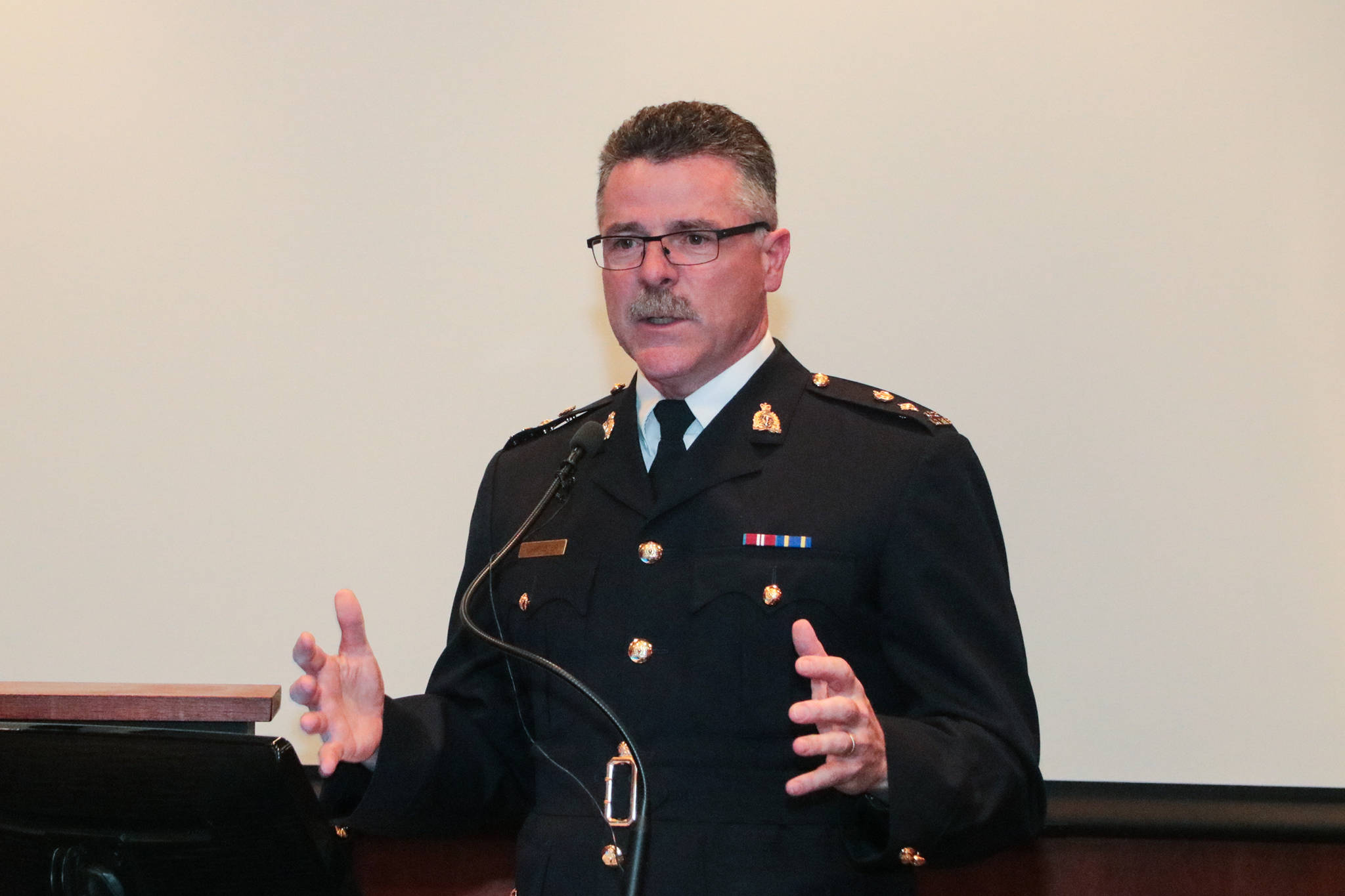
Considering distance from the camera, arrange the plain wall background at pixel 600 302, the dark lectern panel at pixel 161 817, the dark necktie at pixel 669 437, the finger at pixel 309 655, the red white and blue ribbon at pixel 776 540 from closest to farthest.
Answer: the dark lectern panel at pixel 161 817 → the finger at pixel 309 655 → the red white and blue ribbon at pixel 776 540 → the dark necktie at pixel 669 437 → the plain wall background at pixel 600 302

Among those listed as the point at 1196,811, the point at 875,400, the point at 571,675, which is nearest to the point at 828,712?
the point at 571,675

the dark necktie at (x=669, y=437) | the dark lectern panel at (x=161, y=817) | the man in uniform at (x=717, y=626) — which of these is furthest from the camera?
the dark necktie at (x=669, y=437)

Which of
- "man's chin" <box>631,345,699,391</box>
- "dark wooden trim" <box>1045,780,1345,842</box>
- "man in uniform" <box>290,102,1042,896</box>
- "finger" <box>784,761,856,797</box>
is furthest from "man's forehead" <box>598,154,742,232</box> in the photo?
"dark wooden trim" <box>1045,780,1345,842</box>

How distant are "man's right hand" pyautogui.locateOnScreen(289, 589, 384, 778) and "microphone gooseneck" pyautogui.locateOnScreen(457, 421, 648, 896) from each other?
0.48ft

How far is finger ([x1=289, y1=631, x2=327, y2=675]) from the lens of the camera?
1320mm

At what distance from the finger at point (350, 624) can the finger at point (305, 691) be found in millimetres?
61

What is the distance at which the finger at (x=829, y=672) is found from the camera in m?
1.21

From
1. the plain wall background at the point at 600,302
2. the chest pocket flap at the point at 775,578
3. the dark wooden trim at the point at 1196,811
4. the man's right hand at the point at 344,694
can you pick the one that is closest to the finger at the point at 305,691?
the man's right hand at the point at 344,694

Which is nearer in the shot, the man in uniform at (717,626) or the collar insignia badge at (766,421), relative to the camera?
the man in uniform at (717,626)

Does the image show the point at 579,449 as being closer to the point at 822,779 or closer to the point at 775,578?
the point at 775,578

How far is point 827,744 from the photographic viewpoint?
1.23 meters

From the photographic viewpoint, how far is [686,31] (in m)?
2.24

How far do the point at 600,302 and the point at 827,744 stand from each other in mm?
1191

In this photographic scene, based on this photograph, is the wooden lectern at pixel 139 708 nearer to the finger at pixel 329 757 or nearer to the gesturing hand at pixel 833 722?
the finger at pixel 329 757
